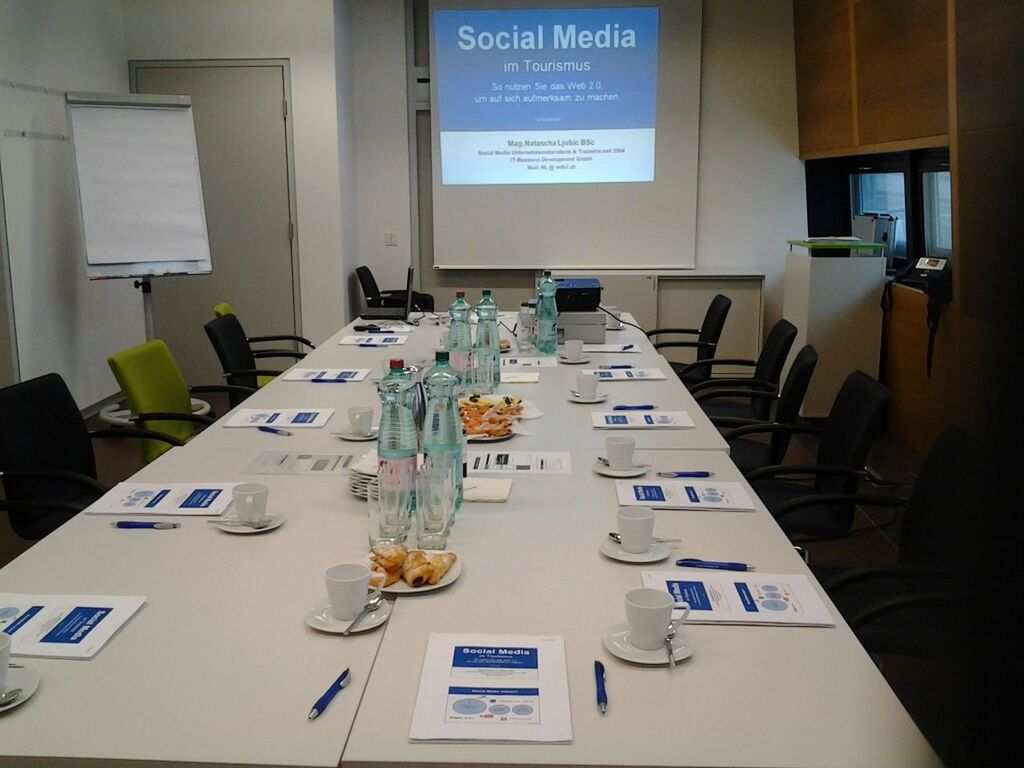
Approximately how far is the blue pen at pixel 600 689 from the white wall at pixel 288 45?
572 cm

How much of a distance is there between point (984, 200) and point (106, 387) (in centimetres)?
662

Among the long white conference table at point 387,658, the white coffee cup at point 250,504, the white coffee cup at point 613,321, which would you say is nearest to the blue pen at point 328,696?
the long white conference table at point 387,658

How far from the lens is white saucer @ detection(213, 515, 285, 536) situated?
77.8 inches

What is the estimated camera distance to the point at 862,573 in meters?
2.08

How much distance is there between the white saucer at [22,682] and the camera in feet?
4.32

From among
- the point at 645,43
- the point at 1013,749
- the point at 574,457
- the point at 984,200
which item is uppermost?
the point at 645,43

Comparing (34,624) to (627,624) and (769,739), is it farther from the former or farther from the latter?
(769,739)

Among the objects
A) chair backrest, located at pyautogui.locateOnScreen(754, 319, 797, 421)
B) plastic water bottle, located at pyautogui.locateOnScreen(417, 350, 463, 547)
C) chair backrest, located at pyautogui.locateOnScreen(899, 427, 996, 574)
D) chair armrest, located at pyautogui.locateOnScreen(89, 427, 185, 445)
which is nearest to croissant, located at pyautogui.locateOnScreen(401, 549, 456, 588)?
plastic water bottle, located at pyautogui.locateOnScreen(417, 350, 463, 547)

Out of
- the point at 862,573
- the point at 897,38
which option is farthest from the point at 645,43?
the point at 862,573

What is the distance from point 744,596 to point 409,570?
1.97 feet

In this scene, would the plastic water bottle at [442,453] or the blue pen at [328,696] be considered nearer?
the blue pen at [328,696]

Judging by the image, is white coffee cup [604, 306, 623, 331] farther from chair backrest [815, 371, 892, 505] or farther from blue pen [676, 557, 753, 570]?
blue pen [676, 557, 753, 570]

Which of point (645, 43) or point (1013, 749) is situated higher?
point (645, 43)

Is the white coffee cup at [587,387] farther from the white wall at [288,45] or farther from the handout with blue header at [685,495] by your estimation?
the white wall at [288,45]
